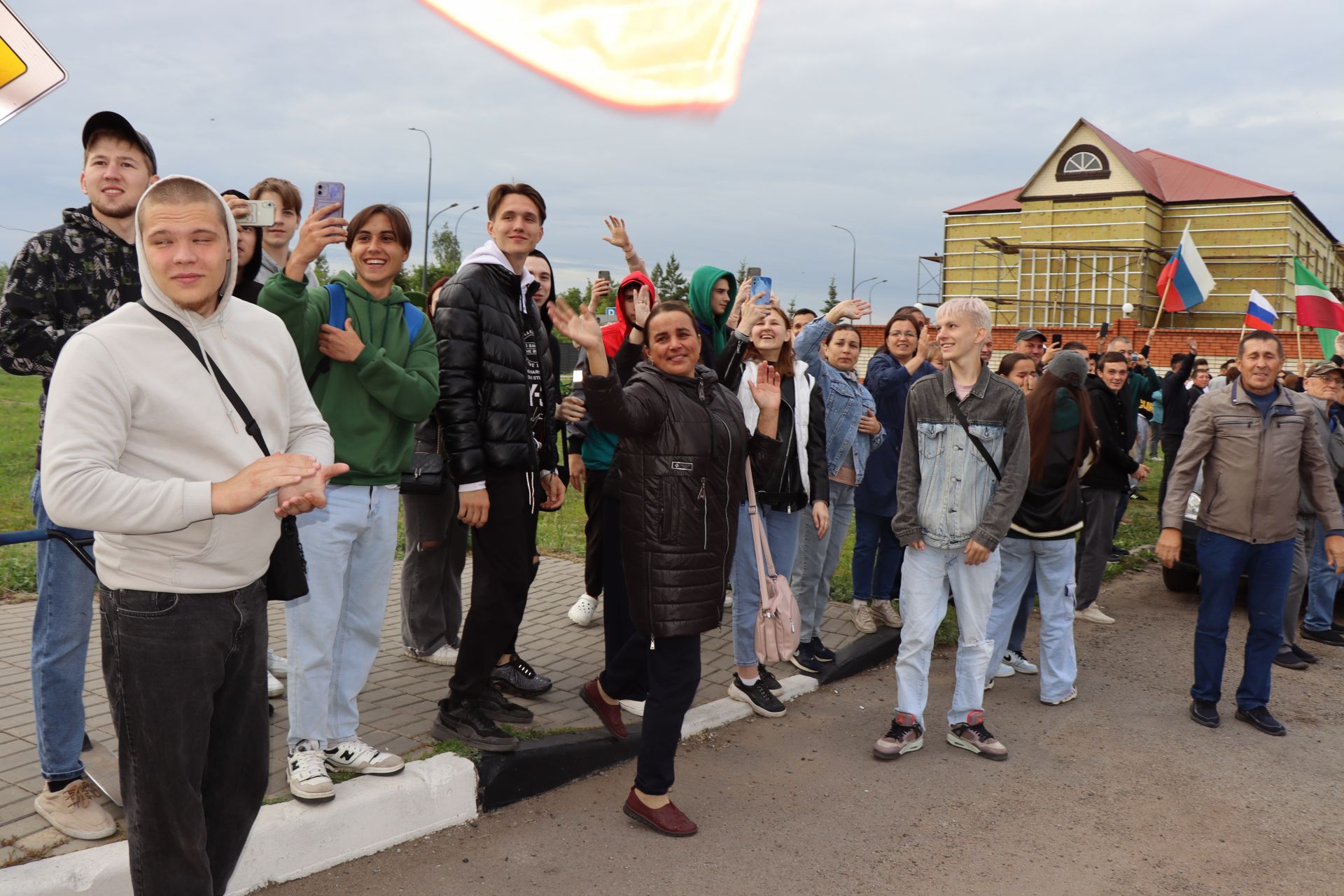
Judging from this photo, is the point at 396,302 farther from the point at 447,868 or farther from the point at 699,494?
the point at 447,868

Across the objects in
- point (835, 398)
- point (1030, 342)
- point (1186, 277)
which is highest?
point (1186, 277)

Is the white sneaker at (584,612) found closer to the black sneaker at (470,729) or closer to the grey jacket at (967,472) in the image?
the black sneaker at (470,729)

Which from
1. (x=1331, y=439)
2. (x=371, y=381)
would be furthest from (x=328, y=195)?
(x=1331, y=439)

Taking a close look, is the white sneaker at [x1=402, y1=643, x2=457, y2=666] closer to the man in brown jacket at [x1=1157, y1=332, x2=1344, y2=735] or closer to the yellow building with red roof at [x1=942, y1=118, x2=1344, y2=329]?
the man in brown jacket at [x1=1157, y1=332, x2=1344, y2=735]

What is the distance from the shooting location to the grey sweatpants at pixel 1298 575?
6789 mm

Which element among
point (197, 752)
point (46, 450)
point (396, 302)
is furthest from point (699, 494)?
point (46, 450)

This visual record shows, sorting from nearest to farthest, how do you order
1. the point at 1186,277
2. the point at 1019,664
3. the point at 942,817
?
the point at 942,817
the point at 1019,664
the point at 1186,277

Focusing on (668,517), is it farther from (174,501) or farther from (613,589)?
(174,501)

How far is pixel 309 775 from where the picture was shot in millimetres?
3707

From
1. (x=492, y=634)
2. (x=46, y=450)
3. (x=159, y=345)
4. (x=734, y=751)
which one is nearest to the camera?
(x=46, y=450)

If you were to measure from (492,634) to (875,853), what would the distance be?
1886mm

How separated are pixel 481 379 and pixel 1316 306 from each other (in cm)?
1405

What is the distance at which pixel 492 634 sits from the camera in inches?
175

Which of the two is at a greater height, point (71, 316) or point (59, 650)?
point (71, 316)
